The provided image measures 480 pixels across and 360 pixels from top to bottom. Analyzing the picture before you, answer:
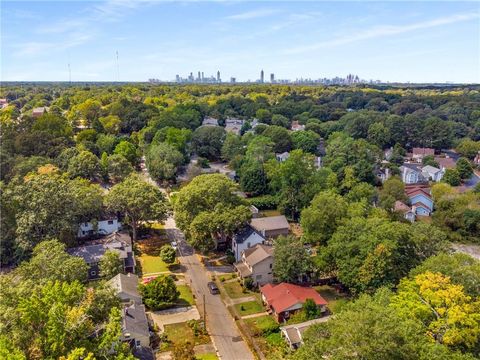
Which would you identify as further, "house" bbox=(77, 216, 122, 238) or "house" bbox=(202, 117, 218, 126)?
"house" bbox=(202, 117, 218, 126)

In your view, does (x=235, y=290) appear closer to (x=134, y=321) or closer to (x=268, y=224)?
(x=134, y=321)

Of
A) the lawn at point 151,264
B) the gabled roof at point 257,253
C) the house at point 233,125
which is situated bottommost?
Answer: the lawn at point 151,264

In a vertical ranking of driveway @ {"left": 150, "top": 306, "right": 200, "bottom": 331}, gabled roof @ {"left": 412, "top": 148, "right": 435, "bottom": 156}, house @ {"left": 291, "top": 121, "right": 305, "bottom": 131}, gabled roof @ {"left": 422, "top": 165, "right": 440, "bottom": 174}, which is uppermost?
house @ {"left": 291, "top": 121, "right": 305, "bottom": 131}

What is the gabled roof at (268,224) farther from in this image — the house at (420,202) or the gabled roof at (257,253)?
the house at (420,202)

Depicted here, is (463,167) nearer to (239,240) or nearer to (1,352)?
(239,240)

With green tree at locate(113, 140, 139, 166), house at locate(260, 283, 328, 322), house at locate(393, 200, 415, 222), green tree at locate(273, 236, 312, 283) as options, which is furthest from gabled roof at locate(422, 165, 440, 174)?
green tree at locate(113, 140, 139, 166)

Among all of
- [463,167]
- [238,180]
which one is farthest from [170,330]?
[463,167]

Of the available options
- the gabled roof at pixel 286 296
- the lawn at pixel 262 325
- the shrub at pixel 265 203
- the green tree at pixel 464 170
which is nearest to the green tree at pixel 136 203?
the gabled roof at pixel 286 296

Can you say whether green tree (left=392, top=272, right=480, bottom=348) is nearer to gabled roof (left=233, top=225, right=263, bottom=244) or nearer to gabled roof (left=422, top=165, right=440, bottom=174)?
gabled roof (left=233, top=225, right=263, bottom=244)
